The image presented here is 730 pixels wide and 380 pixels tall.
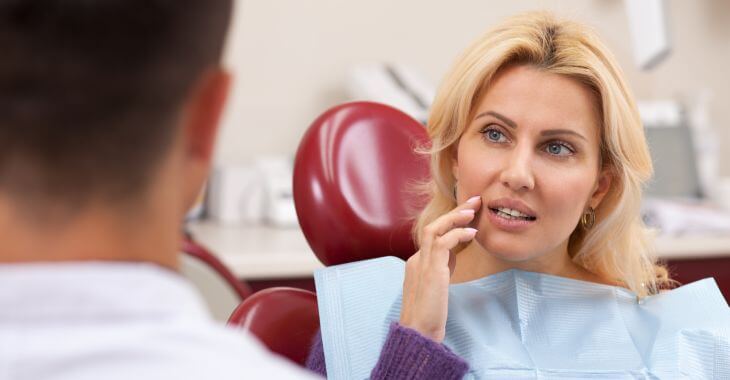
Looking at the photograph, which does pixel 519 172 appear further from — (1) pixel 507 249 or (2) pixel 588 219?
(2) pixel 588 219

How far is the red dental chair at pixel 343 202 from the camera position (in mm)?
1506

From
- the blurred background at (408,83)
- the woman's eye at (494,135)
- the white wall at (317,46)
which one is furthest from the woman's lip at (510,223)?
the white wall at (317,46)

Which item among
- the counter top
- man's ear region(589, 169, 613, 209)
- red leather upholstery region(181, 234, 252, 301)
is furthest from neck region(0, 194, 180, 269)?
the counter top

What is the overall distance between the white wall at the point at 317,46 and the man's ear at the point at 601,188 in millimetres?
1821

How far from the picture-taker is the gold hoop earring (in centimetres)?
151

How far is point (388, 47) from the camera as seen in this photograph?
3.42 m

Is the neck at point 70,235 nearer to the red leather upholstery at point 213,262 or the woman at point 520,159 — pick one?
the woman at point 520,159

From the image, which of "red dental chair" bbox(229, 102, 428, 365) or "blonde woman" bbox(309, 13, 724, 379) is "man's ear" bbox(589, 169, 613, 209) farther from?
"red dental chair" bbox(229, 102, 428, 365)

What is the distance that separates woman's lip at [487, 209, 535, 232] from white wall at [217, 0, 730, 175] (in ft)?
6.30

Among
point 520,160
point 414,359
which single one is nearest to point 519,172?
point 520,160

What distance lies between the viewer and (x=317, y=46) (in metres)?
3.34

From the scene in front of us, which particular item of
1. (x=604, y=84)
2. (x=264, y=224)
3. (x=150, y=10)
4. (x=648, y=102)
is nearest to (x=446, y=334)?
(x=604, y=84)

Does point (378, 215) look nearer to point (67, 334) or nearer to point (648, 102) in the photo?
point (67, 334)

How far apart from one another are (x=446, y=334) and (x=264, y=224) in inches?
65.4
